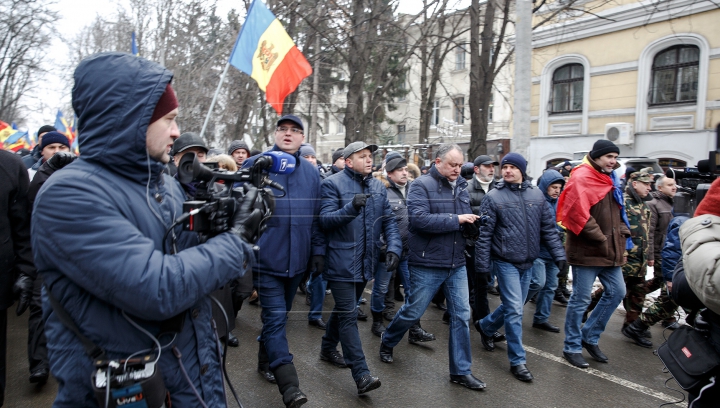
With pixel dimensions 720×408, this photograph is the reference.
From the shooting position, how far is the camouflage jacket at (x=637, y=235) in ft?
18.1

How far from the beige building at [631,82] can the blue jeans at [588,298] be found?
41.3 ft

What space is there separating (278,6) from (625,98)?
12.8 m

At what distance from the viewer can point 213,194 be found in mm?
1962

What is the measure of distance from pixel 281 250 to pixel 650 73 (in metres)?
18.0

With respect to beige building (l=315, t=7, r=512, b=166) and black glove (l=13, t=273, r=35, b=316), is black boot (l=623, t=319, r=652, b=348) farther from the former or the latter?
beige building (l=315, t=7, r=512, b=166)

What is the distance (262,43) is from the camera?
23.0 feet

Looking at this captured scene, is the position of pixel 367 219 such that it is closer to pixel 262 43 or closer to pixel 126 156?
pixel 126 156

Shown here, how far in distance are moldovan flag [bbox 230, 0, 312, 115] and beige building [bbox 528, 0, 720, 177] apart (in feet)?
37.5

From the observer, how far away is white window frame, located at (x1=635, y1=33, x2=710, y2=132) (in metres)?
16.2

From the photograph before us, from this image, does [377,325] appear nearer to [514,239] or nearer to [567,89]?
[514,239]

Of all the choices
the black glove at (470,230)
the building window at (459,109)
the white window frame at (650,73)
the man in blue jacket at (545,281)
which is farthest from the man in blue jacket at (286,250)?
the white window frame at (650,73)

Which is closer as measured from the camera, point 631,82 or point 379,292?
point 379,292

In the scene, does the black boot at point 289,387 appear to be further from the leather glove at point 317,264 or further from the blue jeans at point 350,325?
the leather glove at point 317,264

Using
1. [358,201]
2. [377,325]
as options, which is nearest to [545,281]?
[377,325]
